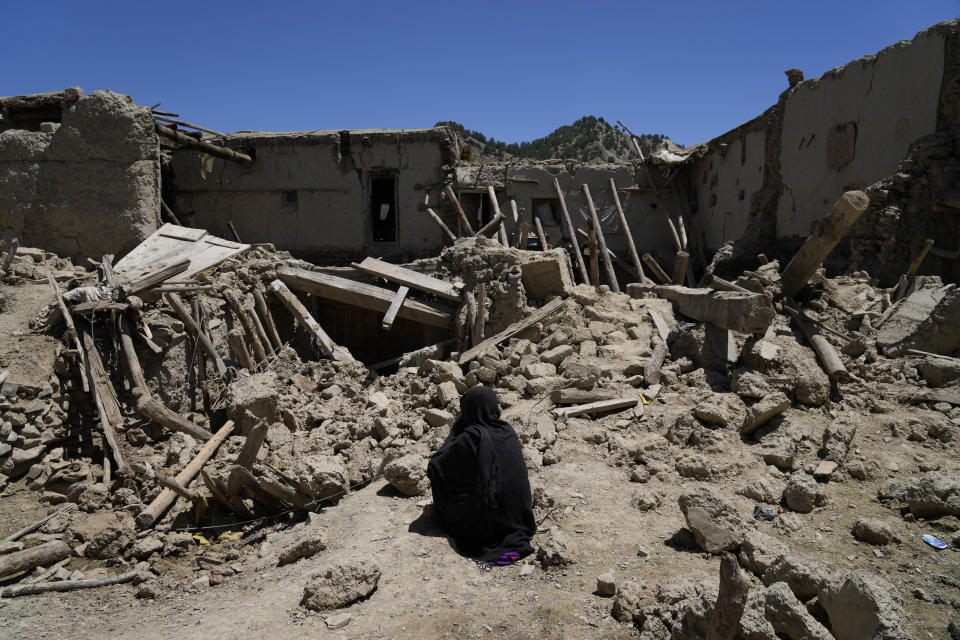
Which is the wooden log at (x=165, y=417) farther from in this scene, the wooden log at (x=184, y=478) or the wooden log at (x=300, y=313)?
the wooden log at (x=300, y=313)

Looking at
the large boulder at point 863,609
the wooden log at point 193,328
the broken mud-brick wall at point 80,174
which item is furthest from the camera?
the broken mud-brick wall at point 80,174

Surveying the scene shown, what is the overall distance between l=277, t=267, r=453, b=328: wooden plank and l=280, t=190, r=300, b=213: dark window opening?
4.74m

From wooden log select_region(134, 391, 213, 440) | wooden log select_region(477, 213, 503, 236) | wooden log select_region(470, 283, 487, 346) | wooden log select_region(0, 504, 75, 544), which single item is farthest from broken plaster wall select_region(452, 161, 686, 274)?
wooden log select_region(0, 504, 75, 544)

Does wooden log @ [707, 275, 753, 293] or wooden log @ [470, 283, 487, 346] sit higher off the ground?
wooden log @ [707, 275, 753, 293]

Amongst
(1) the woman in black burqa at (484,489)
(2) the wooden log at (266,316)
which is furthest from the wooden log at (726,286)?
(2) the wooden log at (266,316)

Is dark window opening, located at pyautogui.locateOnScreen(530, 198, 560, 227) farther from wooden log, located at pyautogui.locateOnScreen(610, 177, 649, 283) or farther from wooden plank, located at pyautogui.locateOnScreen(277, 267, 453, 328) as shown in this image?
wooden plank, located at pyautogui.locateOnScreen(277, 267, 453, 328)

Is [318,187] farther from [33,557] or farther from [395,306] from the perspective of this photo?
[33,557]

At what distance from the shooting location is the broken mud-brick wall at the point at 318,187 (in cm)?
1338

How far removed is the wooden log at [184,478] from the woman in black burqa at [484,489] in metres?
2.83

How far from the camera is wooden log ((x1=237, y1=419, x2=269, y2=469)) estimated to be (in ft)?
18.2

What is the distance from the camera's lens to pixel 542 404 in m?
6.70

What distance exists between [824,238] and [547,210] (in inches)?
333

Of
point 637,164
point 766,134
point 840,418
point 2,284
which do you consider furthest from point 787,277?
point 2,284

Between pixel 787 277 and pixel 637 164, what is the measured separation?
8.15 metres
